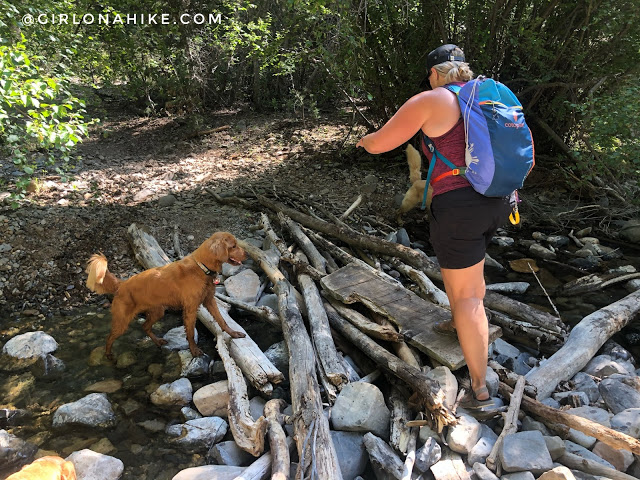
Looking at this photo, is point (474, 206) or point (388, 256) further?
point (388, 256)

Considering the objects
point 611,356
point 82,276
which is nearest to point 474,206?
point 611,356

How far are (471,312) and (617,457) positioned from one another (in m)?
1.23

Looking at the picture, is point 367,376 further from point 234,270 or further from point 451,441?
point 234,270

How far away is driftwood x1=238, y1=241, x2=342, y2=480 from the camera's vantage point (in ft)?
8.61

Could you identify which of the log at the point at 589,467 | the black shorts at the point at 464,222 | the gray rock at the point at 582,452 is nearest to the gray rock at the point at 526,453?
the log at the point at 589,467

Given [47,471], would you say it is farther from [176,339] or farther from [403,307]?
[403,307]

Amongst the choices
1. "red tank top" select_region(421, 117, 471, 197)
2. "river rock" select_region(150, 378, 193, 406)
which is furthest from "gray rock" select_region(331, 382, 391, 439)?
"red tank top" select_region(421, 117, 471, 197)

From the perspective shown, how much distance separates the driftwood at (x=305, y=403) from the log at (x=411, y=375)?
44 centimetres

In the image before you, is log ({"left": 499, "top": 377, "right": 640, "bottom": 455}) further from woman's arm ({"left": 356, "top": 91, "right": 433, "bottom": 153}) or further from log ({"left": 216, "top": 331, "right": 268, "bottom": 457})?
woman's arm ({"left": 356, "top": 91, "right": 433, "bottom": 153})

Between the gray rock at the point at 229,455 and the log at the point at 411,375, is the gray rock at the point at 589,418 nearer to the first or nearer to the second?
the log at the point at 411,375

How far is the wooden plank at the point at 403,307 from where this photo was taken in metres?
3.47

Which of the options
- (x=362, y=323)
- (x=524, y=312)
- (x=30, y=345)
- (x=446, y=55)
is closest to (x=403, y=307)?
(x=362, y=323)

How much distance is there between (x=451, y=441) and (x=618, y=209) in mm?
6140

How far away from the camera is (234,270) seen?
5746mm
